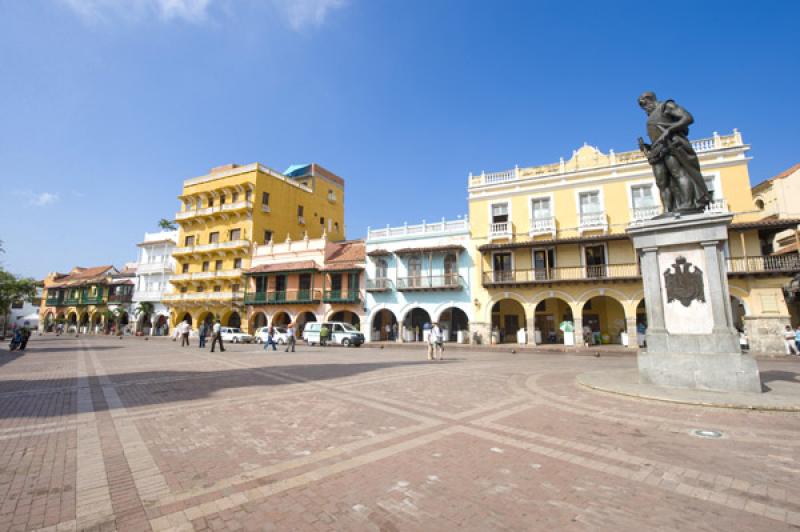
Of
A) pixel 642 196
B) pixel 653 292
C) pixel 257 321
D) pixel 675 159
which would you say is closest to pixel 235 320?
pixel 257 321

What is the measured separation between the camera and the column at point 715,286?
812 centimetres

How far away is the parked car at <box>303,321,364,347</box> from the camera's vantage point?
2691cm

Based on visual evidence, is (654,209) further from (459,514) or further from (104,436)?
(104,436)

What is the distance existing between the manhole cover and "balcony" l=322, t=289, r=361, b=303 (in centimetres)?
2729

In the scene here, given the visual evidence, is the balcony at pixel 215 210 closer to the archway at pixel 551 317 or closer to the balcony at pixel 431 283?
the balcony at pixel 431 283

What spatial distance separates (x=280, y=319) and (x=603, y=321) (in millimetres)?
28575

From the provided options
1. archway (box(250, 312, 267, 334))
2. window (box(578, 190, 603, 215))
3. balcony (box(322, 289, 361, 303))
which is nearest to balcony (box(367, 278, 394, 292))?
balcony (box(322, 289, 361, 303))

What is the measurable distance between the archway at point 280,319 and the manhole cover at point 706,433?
3414 cm

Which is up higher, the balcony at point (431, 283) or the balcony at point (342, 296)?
the balcony at point (431, 283)

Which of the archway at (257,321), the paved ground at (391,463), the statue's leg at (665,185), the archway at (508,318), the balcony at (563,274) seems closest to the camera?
the paved ground at (391,463)

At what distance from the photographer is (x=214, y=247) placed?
39594 mm

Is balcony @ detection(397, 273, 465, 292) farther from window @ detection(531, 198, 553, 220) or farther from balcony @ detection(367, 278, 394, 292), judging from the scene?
window @ detection(531, 198, 553, 220)

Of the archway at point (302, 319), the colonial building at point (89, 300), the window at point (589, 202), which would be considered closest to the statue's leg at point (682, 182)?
the window at point (589, 202)

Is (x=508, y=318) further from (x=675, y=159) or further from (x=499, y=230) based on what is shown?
(x=675, y=159)
